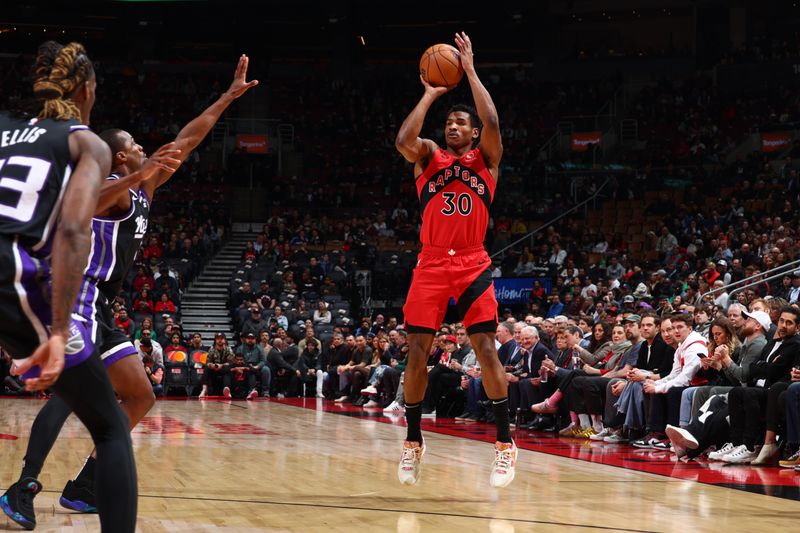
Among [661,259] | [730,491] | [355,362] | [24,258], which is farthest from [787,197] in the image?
[24,258]

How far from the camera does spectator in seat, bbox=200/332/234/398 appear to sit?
16.7 m

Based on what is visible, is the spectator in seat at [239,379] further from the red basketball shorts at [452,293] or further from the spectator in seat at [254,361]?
the red basketball shorts at [452,293]

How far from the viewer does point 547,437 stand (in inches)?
386

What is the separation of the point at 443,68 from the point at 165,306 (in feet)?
46.5

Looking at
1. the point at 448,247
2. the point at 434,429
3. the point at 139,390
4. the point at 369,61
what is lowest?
the point at 434,429

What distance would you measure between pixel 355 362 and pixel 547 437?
22.4ft

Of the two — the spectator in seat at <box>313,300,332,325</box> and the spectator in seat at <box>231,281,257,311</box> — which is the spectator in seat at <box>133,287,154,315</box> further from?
the spectator in seat at <box>313,300,332,325</box>

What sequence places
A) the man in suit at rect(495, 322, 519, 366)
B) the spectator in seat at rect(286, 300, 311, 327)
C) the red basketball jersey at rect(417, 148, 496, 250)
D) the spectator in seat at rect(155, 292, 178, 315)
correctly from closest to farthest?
the red basketball jersey at rect(417, 148, 496, 250), the man in suit at rect(495, 322, 519, 366), the spectator in seat at rect(155, 292, 178, 315), the spectator in seat at rect(286, 300, 311, 327)

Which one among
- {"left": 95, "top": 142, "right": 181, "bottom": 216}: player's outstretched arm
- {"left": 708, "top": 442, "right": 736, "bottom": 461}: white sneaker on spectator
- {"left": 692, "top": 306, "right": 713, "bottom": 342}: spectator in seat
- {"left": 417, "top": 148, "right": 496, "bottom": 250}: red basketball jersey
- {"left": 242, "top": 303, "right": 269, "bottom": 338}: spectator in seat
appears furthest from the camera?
{"left": 242, "top": 303, "right": 269, "bottom": 338}: spectator in seat

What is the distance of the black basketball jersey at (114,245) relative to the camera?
437 centimetres

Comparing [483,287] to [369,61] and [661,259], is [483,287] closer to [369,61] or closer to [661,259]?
[661,259]

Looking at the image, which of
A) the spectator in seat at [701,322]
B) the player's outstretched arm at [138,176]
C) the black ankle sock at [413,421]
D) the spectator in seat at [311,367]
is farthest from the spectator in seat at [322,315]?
the player's outstretched arm at [138,176]

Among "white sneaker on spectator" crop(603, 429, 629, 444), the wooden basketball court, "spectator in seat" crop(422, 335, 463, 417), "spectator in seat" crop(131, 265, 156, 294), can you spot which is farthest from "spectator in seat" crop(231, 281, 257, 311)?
"white sneaker on spectator" crop(603, 429, 629, 444)

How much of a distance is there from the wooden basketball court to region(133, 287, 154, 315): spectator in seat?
361 inches
